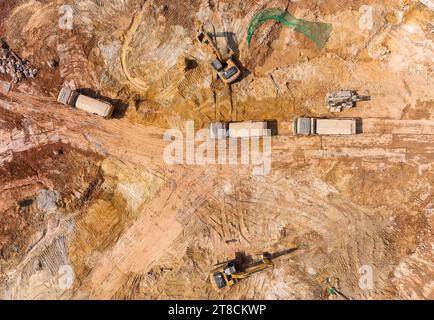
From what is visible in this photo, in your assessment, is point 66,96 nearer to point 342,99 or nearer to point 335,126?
point 335,126

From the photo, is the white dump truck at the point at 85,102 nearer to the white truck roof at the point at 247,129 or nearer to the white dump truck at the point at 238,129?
the white dump truck at the point at 238,129

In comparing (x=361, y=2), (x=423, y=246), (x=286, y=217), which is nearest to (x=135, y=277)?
(x=286, y=217)

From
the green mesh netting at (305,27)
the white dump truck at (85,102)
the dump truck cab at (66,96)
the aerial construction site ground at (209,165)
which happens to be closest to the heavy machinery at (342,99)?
the aerial construction site ground at (209,165)

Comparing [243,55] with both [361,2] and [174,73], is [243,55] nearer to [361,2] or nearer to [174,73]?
[174,73]

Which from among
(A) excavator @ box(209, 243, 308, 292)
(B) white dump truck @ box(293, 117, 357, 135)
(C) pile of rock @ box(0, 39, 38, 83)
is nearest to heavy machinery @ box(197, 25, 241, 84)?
(B) white dump truck @ box(293, 117, 357, 135)

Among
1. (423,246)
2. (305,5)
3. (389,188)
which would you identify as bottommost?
(423,246)

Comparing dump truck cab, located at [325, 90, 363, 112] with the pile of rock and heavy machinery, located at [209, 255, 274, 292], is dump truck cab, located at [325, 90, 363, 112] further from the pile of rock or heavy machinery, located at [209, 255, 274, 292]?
the pile of rock
